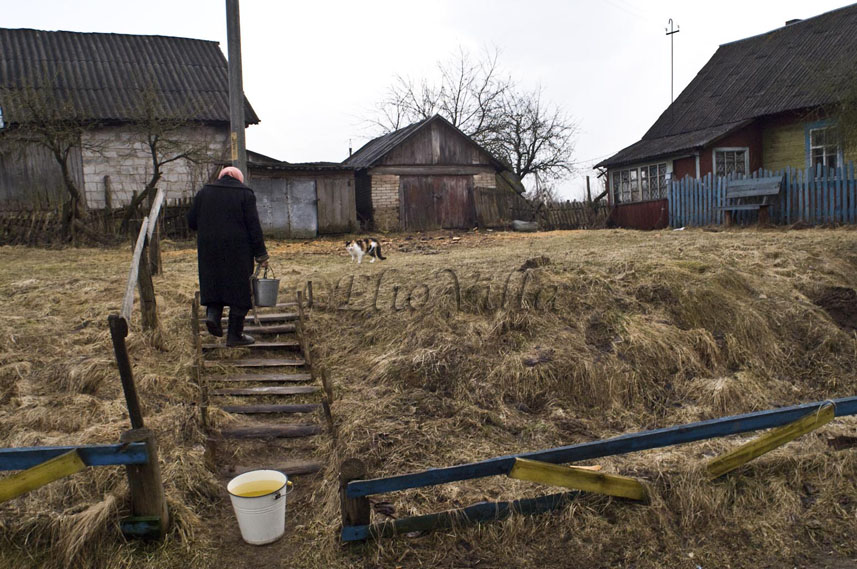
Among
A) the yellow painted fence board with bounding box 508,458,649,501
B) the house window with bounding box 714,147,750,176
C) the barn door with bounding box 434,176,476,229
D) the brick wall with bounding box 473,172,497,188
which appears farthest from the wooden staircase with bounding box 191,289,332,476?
the brick wall with bounding box 473,172,497,188

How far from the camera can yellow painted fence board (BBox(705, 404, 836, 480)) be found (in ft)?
14.0

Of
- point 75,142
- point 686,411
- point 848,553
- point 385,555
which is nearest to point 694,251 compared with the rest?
point 686,411

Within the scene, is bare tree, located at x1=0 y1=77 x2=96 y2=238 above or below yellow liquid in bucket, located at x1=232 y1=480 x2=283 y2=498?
above

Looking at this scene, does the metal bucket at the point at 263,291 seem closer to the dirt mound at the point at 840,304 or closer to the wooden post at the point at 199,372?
the wooden post at the point at 199,372

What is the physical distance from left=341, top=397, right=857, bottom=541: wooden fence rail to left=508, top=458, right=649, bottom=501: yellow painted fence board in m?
0.06

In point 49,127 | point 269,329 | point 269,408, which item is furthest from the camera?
point 49,127

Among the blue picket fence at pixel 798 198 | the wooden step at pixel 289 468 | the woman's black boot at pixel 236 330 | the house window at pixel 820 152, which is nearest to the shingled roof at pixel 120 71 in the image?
the blue picket fence at pixel 798 198

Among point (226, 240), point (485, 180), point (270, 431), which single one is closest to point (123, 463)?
point (270, 431)

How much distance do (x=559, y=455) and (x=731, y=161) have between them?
720 inches

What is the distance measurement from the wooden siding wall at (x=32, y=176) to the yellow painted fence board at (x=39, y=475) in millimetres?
16722

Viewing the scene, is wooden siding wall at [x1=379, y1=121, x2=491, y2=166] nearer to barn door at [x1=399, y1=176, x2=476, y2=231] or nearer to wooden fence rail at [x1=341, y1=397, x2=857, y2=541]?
barn door at [x1=399, y1=176, x2=476, y2=231]

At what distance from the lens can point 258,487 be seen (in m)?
4.16

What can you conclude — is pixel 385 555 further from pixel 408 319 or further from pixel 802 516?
pixel 408 319

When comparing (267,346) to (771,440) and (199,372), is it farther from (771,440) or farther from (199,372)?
(771,440)
